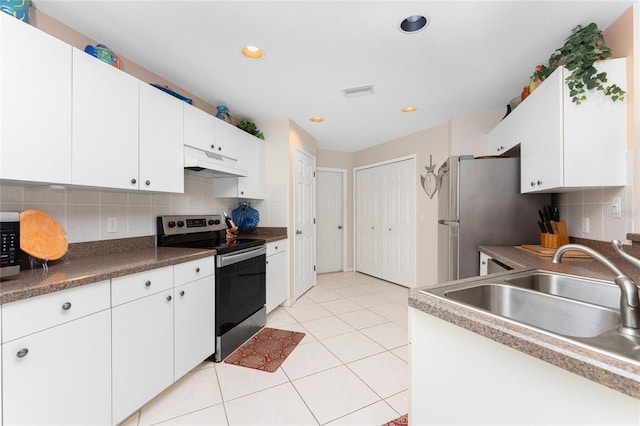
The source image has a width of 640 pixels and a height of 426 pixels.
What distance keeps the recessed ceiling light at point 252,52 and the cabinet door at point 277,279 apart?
1.84 metres

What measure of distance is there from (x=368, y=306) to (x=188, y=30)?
3101mm

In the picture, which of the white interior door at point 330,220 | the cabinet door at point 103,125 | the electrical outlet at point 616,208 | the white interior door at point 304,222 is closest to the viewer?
the cabinet door at point 103,125

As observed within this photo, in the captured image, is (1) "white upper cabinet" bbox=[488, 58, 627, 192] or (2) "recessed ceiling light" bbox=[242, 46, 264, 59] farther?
(2) "recessed ceiling light" bbox=[242, 46, 264, 59]

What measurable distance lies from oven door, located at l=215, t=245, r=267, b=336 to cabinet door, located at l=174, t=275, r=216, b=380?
2.8 inches

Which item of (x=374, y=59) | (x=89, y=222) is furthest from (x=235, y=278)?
(x=374, y=59)

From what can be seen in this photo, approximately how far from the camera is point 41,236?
1393mm

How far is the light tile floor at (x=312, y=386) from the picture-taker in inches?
59.9

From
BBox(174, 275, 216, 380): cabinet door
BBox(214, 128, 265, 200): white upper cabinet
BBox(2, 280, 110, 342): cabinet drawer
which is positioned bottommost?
BBox(174, 275, 216, 380): cabinet door

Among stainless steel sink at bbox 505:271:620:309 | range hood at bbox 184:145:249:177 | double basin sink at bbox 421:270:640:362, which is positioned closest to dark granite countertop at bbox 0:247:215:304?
range hood at bbox 184:145:249:177

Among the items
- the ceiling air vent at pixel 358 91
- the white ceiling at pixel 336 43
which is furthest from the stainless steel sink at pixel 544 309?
the ceiling air vent at pixel 358 91

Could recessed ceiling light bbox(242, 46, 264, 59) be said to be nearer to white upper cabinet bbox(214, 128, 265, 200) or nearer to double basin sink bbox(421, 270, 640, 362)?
white upper cabinet bbox(214, 128, 265, 200)

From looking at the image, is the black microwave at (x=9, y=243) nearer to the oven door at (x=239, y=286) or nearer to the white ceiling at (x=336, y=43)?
the oven door at (x=239, y=286)

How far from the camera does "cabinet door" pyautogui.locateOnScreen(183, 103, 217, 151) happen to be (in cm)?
215

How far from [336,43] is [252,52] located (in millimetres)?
605
